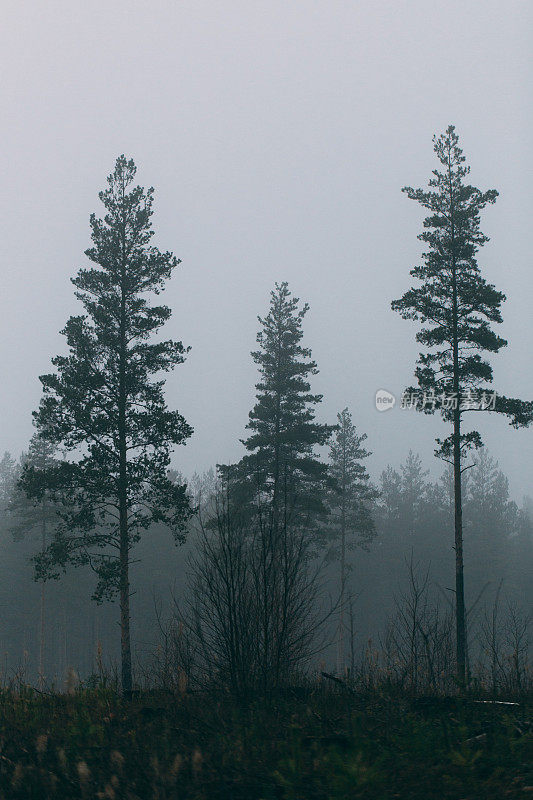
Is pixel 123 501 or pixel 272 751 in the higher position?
pixel 123 501

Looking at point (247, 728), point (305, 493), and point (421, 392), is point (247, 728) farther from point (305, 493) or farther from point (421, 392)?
point (305, 493)

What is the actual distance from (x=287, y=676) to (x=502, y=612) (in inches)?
2343

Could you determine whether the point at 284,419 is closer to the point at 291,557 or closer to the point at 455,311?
the point at 455,311

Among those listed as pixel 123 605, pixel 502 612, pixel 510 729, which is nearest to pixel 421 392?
pixel 123 605

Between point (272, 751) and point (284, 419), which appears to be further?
point (284, 419)

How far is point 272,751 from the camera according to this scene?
4.77 metres

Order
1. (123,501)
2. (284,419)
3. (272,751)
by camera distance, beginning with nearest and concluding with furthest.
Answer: (272,751) → (123,501) → (284,419)

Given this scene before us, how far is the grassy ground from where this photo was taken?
13.2 ft

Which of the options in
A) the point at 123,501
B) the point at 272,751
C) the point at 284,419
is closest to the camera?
the point at 272,751

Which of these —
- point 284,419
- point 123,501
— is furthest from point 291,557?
point 284,419

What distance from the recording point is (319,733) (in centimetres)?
530

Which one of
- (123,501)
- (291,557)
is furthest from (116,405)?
(291,557)

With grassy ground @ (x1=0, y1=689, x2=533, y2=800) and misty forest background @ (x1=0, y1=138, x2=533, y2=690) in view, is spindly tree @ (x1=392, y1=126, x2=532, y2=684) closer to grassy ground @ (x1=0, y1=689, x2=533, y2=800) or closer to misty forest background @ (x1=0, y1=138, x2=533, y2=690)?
misty forest background @ (x1=0, y1=138, x2=533, y2=690)

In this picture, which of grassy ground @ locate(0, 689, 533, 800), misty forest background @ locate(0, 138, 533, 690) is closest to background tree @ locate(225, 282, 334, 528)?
misty forest background @ locate(0, 138, 533, 690)
